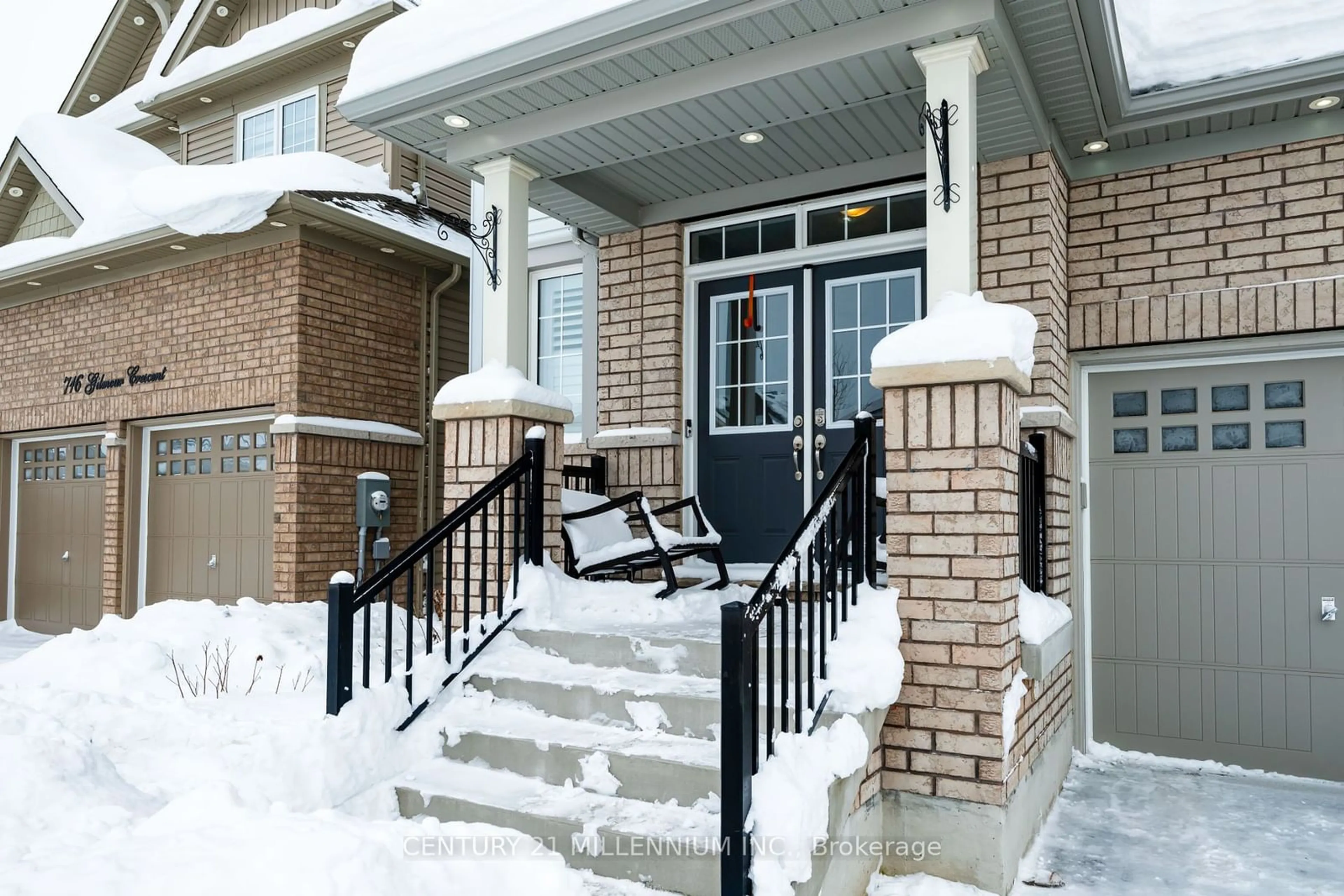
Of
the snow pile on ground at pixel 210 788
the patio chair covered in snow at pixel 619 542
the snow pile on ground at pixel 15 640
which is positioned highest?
the patio chair covered in snow at pixel 619 542

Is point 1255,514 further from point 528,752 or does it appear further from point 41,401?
point 41,401

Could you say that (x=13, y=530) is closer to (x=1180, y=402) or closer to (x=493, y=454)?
(x=493, y=454)

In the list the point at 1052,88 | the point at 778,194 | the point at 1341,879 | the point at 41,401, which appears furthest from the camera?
the point at 41,401

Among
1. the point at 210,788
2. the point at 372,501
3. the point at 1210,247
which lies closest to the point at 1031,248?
the point at 1210,247

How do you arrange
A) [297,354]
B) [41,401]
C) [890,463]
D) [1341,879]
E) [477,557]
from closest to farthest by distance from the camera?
[1341,879] < [890,463] < [477,557] < [297,354] < [41,401]

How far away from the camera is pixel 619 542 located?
510cm

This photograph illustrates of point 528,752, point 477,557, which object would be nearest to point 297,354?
point 477,557

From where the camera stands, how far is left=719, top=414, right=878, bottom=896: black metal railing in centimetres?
262

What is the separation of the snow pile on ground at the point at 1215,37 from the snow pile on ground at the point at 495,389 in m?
3.06

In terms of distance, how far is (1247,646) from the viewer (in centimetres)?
479

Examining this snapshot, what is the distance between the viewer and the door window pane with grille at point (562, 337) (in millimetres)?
6777

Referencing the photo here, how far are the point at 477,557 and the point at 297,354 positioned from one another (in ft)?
11.4

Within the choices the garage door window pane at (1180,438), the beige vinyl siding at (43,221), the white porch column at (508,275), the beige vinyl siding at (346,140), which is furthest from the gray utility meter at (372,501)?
the beige vinyl siding at (43,221)

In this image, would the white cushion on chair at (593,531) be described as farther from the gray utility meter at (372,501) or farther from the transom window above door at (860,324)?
the gray utility meter at (372,501)
